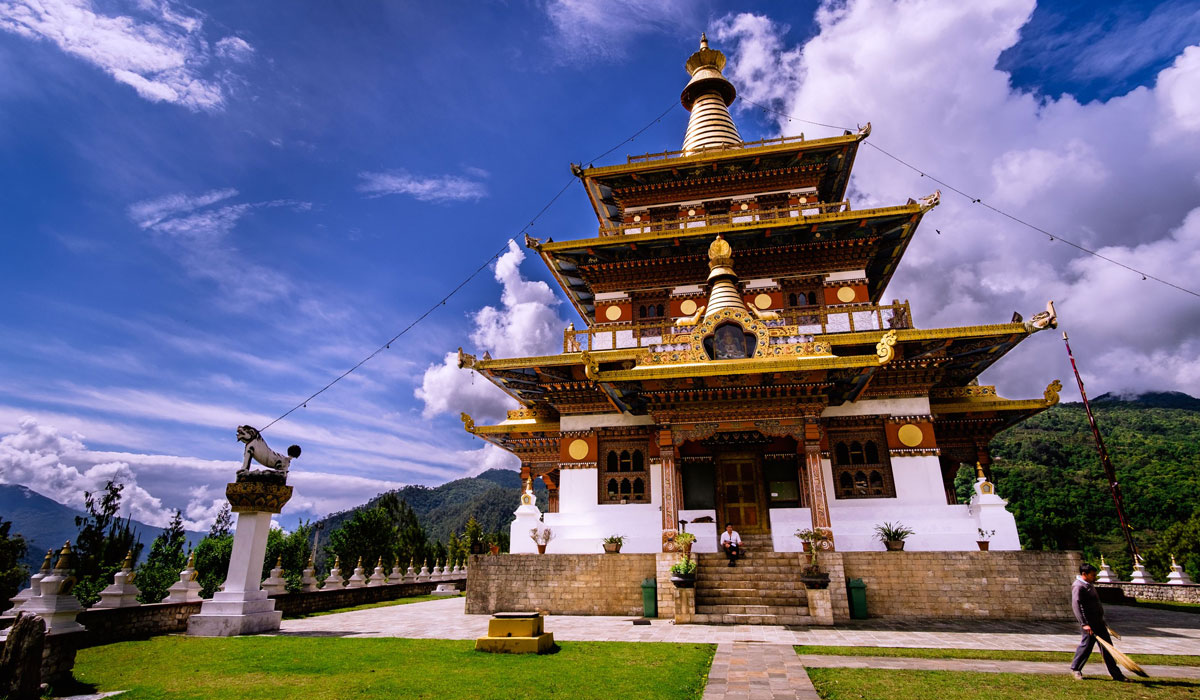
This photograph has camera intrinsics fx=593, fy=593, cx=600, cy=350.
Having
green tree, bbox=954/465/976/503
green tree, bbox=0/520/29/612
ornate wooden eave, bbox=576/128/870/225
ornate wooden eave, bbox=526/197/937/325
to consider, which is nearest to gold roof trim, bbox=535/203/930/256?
ornate wooden eave, bbox=526/197/937/325

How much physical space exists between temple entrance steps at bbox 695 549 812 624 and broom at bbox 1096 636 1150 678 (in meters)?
6.37

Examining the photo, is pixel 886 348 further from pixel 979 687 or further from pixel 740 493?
pixel 979 687

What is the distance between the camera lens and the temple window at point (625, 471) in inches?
741

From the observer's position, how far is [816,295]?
20766mm

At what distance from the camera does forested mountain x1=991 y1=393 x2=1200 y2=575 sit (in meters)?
42.9

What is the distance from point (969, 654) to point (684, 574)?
604cm

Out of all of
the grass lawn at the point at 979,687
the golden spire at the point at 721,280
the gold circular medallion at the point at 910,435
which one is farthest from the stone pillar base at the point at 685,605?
the gold circular medallion at the point at 910,435

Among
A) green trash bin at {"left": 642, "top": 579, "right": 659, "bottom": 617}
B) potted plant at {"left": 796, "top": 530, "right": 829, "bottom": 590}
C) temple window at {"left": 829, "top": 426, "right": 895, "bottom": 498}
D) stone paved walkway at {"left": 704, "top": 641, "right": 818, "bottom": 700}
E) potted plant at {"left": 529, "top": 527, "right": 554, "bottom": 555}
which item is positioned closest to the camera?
stone paved walkway at {"left": 704, "top": 641, "right": 818, "bottom": 700}

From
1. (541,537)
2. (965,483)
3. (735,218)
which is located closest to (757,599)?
(541,537)

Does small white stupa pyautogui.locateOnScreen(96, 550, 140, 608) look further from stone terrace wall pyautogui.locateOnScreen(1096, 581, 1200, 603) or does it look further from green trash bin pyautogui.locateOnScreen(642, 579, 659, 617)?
stone terrace wall pyautogui.locateOnScreen(1096, 581, 1200, 603)

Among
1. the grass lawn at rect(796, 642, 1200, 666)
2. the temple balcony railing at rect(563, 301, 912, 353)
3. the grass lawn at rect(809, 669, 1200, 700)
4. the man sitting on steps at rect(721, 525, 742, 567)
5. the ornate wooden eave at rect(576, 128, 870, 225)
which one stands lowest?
the grass lawn at rect(796, 642, 1200, 666)

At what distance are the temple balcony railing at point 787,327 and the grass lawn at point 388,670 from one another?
30.4 feet

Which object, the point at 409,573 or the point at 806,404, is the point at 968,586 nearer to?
the point at 806,404

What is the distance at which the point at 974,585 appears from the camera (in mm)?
14055
